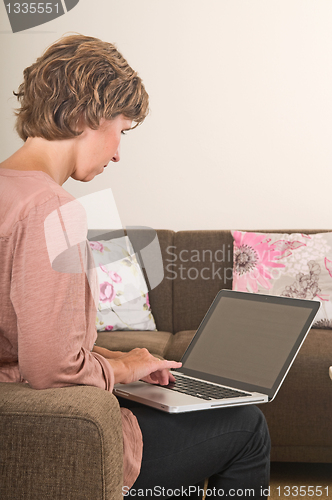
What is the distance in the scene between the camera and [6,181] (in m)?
0.75

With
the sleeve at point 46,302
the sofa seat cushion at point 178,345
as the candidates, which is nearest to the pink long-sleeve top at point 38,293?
the sleeve at point 46,302

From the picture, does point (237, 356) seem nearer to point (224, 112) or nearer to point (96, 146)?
point (96, 146)

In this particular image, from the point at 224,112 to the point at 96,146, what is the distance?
6.22ft

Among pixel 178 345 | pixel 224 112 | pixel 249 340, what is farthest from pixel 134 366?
pixel 224 112

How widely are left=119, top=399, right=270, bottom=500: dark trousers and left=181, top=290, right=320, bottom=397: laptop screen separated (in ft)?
0.45

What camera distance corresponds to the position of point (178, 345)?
1906 millimetres

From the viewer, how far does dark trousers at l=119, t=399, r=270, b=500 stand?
2.71ft

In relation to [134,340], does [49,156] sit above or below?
above

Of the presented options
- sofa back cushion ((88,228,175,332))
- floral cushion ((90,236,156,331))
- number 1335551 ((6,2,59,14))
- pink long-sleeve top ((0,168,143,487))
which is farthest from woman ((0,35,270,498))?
number 1335551 ((6,2,59,14))

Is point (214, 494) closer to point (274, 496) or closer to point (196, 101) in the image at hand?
point (274, 496)

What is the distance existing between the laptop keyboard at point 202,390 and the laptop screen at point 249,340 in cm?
6

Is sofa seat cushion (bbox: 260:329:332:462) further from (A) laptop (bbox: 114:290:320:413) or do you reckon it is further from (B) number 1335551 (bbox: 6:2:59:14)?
(B) number 1335551 (bbox: 6:2:59:14)

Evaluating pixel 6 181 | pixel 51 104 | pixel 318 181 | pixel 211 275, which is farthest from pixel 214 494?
pixel 318 181

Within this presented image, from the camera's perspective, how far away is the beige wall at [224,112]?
103 inches
